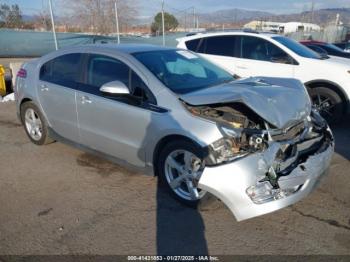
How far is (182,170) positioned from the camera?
140 inches

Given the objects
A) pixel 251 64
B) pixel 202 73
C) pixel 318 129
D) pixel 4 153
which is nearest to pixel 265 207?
pixel 318 129

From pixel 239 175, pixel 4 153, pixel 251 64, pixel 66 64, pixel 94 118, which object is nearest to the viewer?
pixel 239 175

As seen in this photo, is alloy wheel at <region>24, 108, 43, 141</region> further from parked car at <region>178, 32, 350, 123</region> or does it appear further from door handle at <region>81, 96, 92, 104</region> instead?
parked car at <region>178, 32, 350, 123</region>

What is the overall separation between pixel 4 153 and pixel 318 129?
14.8 feet

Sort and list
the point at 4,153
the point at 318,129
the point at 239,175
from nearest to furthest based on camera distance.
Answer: the point at 239,175, the point at 318,129, the point at 4,153

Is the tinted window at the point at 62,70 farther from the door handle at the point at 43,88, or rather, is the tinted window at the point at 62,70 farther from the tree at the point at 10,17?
the tree at the point at 10,17

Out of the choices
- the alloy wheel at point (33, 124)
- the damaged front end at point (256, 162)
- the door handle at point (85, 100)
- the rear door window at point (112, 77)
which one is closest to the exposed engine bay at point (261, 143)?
the damaged front end at point (256, 162)

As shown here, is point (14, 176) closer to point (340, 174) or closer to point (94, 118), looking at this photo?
point (94, 118)

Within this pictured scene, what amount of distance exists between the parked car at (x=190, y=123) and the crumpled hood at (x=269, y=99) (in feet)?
0.04

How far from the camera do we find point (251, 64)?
7.06 m

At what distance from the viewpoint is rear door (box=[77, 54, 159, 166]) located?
3816 mm

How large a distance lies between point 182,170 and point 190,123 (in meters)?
0.53

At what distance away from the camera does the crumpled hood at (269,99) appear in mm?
3209

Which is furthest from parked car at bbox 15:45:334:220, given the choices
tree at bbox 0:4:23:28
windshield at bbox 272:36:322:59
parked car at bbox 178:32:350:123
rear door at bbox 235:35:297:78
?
tree at bbox 0:4:23:28
